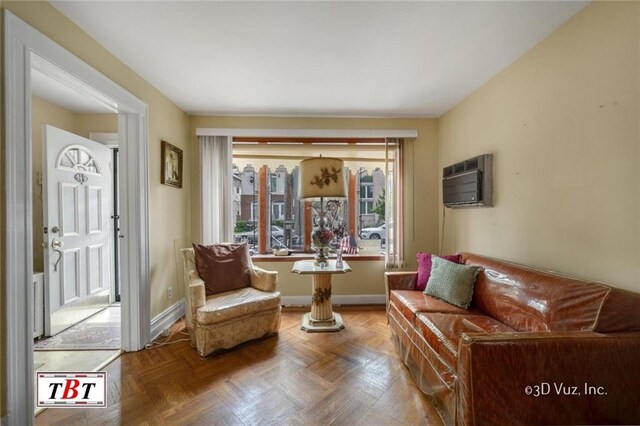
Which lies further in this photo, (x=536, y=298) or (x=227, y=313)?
(x=227, y=313)

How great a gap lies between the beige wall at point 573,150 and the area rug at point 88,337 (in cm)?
368

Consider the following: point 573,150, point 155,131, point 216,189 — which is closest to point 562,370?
point 573,150

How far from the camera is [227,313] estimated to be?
7.13ft

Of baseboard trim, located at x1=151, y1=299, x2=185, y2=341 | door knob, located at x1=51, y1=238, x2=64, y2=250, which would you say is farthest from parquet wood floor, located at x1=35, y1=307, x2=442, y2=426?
door knob, located at x1=51, y1=238, x2=64, y2=250

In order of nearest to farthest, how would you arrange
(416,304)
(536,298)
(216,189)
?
(536,298) < (416,304) < (216,189)

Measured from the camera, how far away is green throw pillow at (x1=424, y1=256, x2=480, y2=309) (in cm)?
204

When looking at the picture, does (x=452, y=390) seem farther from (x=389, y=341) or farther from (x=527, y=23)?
(x=527, y=23)

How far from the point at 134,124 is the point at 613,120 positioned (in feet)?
11.2

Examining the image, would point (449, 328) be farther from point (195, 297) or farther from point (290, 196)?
point (290, 196)

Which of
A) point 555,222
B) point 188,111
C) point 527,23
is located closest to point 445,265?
point 555,222

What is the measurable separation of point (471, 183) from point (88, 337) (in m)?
4.06

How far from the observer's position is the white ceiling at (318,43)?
1.56 metres

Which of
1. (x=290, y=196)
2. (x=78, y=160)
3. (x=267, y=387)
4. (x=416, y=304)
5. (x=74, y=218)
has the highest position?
(x=78, y=160)

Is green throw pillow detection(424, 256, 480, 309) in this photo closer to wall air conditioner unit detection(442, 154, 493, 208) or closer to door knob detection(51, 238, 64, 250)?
wall air conditioner unit detection(442, 154, 493, 208)
